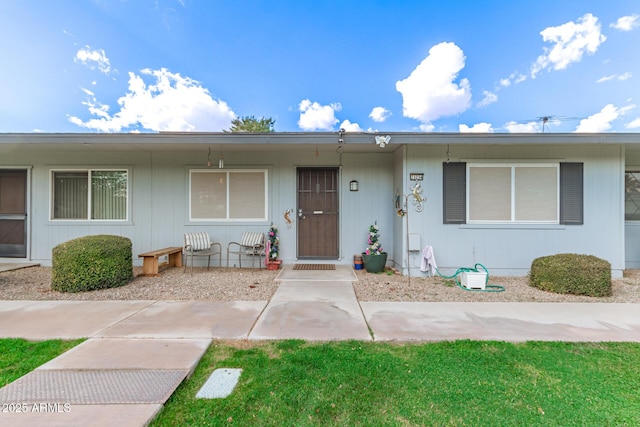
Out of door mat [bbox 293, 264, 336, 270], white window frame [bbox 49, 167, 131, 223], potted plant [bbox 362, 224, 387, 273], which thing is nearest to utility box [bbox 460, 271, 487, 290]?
potted plant [bbox 362, 224, 387, 273]

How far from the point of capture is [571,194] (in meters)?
5.31

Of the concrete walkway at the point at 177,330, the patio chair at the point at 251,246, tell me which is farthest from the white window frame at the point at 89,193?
the concrete walkway at the point at 177,330

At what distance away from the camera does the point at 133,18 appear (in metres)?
8.45

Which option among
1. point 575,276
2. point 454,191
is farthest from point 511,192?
point 575,276

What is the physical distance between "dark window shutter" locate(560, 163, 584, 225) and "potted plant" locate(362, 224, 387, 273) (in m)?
3.42

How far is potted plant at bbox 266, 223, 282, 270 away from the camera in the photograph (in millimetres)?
5797

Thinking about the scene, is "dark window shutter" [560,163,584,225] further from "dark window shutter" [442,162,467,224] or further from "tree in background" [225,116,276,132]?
"tree in background" [225,116,276,132]

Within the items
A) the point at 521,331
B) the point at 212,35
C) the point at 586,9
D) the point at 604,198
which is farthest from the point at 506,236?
the point at 212,35

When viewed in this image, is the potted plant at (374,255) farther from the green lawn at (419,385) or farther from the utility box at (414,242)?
the green lawn at (419,385)

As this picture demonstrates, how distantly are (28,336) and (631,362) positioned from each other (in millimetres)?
5145

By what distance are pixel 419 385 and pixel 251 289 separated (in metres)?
3.05

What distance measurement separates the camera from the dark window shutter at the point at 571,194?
5.29m

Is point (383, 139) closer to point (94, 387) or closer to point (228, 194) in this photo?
point (228, 194)

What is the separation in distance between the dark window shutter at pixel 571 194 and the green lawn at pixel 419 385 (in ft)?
11.9
